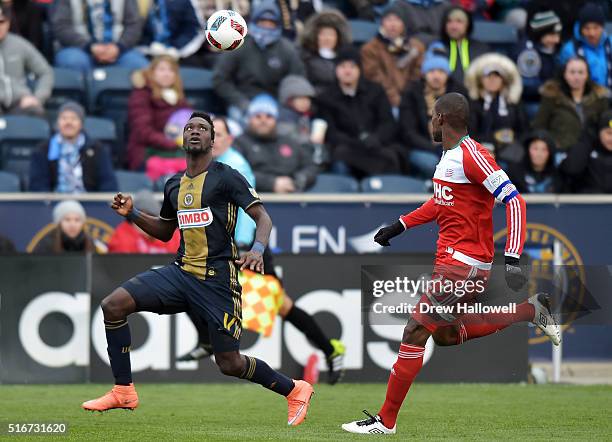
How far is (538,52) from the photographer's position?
16.8m

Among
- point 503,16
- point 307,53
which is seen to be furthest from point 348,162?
point 503,16

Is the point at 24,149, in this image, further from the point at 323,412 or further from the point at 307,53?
the point at 323,412

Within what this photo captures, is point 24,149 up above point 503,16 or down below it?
below

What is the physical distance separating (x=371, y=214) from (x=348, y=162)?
1.29m

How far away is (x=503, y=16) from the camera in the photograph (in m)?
18.2

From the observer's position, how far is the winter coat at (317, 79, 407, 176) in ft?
48.6

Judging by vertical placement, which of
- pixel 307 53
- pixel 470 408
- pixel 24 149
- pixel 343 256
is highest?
pixel 307 53

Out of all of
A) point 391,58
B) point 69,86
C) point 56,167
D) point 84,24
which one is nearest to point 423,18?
point 391,58

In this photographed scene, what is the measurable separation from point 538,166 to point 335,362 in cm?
365

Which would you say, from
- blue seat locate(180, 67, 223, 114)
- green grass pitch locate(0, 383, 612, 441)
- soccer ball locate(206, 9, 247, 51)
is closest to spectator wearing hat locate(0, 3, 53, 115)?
blue seat locate(180, 67, 223, 114)

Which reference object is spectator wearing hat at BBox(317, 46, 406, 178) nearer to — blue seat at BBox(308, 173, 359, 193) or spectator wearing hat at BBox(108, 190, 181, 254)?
blue seat at BBox(308, 173, 359, 193)

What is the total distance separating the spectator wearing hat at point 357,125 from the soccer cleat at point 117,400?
250 inches

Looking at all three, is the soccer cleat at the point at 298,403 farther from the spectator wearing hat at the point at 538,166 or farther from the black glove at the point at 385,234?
the spectator wearing hat at the point at 538,166

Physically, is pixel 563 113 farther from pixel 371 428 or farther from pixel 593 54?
pixel 371 428
